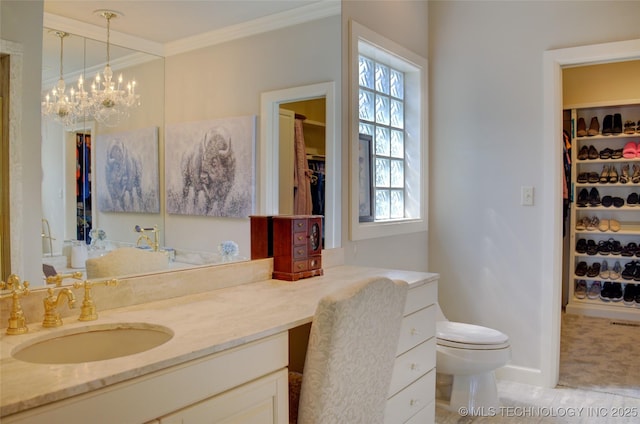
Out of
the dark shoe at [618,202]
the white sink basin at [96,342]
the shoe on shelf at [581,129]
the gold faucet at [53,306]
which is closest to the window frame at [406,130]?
the white sink basin at [96,342]

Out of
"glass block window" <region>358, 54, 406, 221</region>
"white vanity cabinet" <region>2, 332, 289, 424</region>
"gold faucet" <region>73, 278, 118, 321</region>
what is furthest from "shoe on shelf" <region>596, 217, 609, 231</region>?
"gold faucet" <region>73, 278, 118, 321</region>

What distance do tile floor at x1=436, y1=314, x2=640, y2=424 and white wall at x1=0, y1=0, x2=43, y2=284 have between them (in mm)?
2049

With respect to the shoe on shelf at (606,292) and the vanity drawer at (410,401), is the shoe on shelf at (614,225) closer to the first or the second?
the shoe on shelf at (606,292)

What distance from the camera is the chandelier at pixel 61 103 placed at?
52.6 inches

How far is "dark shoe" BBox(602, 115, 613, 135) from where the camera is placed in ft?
15.4

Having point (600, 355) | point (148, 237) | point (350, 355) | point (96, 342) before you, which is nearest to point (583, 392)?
point (600, 355)

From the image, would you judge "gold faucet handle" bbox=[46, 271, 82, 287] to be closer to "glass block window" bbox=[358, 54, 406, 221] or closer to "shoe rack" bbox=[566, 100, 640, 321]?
"glass block window" bbox=[358, 54, 406, 221]

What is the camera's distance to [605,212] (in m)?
4.91

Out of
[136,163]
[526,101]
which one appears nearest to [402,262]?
[526,101]

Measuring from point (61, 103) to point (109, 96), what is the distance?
163 millimetres

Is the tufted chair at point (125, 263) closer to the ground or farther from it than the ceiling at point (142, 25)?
closer to the ground

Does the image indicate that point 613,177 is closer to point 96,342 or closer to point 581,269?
point 581,269

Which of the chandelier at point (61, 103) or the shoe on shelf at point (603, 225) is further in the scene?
the shoe on shelf at point (603, 225)

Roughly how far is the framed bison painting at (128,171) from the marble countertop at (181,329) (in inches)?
12.8
